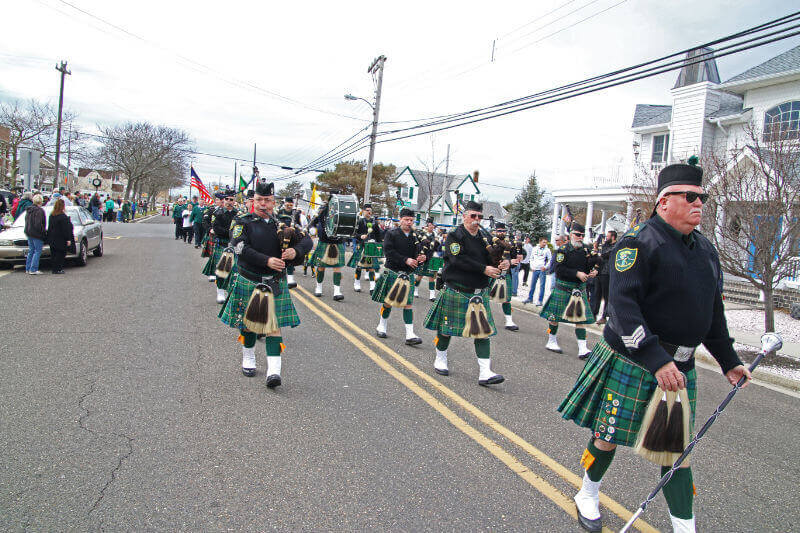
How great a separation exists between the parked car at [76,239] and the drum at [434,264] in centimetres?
832

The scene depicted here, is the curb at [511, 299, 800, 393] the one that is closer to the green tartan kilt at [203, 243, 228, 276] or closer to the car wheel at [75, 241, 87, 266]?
the green tartan kilt at [203, 243, 228, 276]

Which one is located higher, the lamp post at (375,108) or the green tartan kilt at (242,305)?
the lamp post at (375,108)

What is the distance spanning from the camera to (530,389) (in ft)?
18.4

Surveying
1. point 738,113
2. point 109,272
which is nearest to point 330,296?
point 109,272

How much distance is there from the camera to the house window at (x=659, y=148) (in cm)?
2272

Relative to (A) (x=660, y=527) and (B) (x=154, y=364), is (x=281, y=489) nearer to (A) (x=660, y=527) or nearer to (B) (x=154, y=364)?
(A) (x=660, y=527)

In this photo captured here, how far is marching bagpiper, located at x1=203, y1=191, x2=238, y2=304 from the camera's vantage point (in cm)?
940

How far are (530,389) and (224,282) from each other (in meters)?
5.97

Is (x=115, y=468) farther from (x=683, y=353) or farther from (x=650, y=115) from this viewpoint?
(x=650, y=115)

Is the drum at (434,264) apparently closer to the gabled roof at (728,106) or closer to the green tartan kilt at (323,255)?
the green tartan kilt at (323,255)

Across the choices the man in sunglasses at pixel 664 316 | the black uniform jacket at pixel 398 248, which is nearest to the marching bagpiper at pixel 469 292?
the black uniform jacket at pixel 398 248

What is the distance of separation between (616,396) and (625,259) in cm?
75

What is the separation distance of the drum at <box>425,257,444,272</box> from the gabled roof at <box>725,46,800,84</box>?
48.3 ft

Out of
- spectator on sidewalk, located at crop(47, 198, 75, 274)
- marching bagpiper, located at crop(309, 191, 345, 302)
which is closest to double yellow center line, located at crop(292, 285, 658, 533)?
marching bagpiper, located at crop(309, 191, 345, 302)
